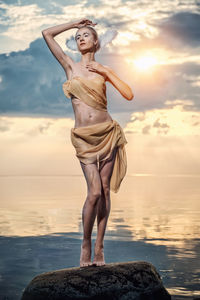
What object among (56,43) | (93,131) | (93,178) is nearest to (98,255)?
(93,178)

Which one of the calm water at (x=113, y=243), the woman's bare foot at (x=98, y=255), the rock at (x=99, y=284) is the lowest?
the calm water at (x=113, y=243)

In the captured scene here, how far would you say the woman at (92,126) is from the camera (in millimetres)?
8258

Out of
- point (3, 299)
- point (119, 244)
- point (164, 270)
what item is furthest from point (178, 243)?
point (3, 299)

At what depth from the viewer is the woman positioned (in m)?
8.26

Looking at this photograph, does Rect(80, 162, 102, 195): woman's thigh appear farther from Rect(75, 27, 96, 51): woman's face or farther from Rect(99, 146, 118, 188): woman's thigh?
Rect(75, 27, 96, 51): woman's face

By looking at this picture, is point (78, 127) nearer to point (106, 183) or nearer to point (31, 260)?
point (106, 183)

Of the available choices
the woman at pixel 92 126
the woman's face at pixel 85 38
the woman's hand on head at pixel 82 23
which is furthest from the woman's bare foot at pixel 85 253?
the woman's hand on head at pixel 82 23

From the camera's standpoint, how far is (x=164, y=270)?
10805mm

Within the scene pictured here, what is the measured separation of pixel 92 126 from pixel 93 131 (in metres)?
0.07

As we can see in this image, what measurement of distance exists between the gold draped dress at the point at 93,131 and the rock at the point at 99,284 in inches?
59.0

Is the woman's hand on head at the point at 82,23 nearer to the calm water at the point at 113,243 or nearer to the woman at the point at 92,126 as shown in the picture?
the woman at the point at 92,126

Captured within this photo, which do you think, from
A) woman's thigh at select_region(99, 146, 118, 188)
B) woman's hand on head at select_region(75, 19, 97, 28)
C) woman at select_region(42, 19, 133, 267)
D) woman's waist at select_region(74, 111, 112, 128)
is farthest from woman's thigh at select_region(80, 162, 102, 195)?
woman's hand on head at select_region(75, 19, 97, 28)

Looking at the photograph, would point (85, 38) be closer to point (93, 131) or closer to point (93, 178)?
point (93, 131)

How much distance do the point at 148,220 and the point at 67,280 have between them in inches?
361
